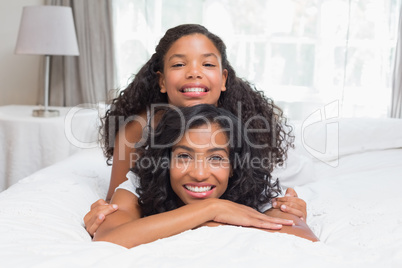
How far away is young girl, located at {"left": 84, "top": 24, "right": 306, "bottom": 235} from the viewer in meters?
1.45

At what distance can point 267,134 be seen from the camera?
66.4 inches

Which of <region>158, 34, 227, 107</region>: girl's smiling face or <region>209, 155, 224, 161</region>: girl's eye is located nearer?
<region>209, 155, 224, 161</region>: girl's eye

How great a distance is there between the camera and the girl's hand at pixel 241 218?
45.7 inches

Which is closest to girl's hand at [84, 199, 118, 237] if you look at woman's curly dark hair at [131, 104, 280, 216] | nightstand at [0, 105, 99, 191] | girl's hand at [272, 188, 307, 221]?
woman's curly dark hair at [131, 104, 280, 216]

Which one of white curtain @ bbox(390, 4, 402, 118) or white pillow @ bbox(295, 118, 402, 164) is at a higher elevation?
white curtain @ bbox(390, 4, 402, 118)

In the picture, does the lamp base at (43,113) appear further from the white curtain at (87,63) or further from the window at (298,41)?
the window at (298,41)

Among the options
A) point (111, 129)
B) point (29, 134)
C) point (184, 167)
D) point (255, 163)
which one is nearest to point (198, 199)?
point (184, 167)

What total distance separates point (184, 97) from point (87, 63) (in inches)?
83.8

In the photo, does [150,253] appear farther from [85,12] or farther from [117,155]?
[85,12]

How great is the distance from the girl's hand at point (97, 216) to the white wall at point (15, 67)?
243cm

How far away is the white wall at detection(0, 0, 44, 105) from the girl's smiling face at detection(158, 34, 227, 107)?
2262 millimetres

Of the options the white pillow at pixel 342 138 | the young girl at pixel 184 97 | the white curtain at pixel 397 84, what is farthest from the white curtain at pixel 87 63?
the white curtain at pixel 397 84

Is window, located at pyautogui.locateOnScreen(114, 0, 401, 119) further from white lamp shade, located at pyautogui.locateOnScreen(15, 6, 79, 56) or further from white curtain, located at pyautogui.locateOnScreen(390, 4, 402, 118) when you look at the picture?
white lamp shade, located at pyautogui.locateOnScreen(15, 6, 79, 56)

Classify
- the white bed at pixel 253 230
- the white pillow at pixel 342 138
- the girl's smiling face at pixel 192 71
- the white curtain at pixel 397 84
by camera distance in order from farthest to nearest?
the white curtain at pixel 397 84 → the white pillow at pixel 342 138 → the girl's smiling face at pixel 192 71 → the white bed at pixel 253 230
